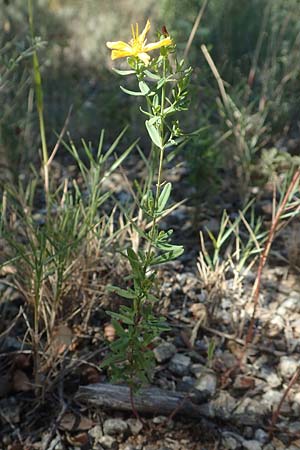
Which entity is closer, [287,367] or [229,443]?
[229,443]

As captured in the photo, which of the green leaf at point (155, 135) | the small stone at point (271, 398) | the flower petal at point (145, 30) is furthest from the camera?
the small stone at point (271, 398)

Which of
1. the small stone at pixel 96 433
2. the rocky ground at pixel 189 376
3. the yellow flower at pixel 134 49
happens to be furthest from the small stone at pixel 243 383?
the yellow flower at pixel 134 49

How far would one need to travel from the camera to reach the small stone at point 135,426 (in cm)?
149

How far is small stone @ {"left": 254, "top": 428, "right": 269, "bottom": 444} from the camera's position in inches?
58.6

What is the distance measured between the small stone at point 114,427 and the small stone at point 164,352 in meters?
0.23

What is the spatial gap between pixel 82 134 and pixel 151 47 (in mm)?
1740

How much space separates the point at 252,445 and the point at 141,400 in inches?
11.8

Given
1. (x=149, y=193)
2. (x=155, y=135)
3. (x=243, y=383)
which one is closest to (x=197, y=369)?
(x=243, y=383)

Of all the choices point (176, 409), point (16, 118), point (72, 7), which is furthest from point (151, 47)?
point (72, 7)

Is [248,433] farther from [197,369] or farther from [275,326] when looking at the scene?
[275,326]

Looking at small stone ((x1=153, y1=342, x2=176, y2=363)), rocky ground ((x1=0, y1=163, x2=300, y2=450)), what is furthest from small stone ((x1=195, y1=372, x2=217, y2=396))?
small stone ((x1=153, y1=342, x2=176, y2=363))

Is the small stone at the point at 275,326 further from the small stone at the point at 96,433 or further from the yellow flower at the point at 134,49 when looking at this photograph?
the yellow flower at the point at 134,49

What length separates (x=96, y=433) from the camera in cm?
149

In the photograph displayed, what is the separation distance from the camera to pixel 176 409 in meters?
1.50
